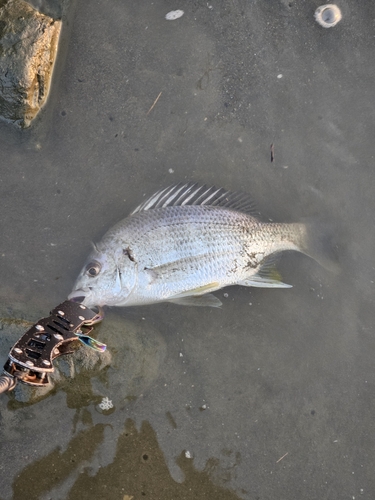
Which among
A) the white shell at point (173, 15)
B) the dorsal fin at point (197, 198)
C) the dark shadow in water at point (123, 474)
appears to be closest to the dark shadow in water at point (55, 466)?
the dark shadow in water at point (123, 474)

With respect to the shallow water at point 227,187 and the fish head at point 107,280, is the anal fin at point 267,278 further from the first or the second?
the fish head at point 107,280

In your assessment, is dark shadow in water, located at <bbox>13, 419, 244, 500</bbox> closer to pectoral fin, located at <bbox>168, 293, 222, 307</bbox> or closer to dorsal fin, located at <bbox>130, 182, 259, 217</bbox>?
pectoral fin, located at <bbox>168, 293, 222, 307</bbox>

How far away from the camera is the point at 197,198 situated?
151 inches

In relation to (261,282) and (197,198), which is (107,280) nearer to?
(197,198)

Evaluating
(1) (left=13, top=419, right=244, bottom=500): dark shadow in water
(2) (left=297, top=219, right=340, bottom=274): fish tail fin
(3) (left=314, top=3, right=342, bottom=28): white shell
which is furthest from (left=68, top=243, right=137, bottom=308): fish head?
(3) (left=314, top=3, right=342, bottom=28): white shell

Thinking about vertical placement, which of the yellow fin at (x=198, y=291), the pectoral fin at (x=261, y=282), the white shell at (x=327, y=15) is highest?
the white shell at (x=327, y=15)

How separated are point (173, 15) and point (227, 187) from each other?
1713 millimetres

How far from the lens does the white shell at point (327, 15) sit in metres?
3.96

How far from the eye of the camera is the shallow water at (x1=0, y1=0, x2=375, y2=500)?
3695 mm

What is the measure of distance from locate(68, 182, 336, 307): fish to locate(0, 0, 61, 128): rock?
1.39 meters

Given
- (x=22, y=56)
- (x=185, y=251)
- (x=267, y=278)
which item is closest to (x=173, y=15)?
(x=22, y=56)

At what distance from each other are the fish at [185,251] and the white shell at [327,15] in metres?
1.92

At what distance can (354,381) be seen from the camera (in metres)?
3.89

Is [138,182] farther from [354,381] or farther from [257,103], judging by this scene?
[354,381]
